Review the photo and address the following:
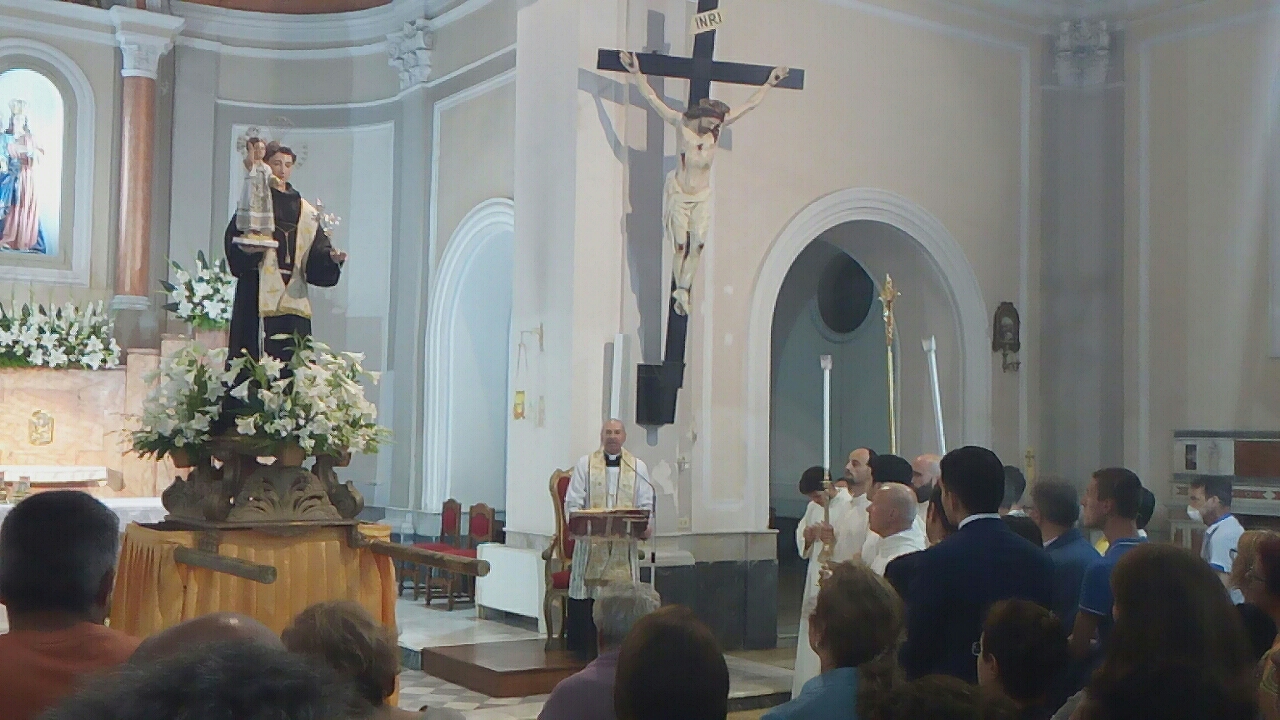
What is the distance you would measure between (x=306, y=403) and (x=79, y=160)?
8899 mm

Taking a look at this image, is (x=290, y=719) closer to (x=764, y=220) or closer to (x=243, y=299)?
(x=243, y=299)

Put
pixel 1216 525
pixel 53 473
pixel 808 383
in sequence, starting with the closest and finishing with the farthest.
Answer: pixel 1216 525, pixel 53 473, pixel 808 383

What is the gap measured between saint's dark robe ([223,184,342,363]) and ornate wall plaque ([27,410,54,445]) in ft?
21.0

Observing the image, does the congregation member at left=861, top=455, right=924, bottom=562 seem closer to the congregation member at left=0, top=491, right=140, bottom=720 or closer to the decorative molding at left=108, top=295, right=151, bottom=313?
the congregation member at left=0, top=491, right=140, bottom=720

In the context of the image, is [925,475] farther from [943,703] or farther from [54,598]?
[54,598]

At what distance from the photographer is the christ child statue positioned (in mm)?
4426

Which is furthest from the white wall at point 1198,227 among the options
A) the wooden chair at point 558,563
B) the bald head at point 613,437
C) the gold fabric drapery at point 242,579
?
the gold fabric drapery at point 242,579

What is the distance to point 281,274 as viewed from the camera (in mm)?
4578

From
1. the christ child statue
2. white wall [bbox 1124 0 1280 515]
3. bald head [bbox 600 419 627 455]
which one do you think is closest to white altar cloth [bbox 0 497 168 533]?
bald head [bbox 600 419 627 455]

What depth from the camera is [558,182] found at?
856 cm

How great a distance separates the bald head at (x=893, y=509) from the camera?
4.84m

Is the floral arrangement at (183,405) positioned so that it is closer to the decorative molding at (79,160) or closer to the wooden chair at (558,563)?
the wooden chair at (558,563)

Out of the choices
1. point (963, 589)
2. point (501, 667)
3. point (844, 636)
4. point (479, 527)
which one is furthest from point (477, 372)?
point (844, 636)

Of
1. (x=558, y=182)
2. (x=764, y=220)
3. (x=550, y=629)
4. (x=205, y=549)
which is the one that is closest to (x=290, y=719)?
(x=205, y=549)
